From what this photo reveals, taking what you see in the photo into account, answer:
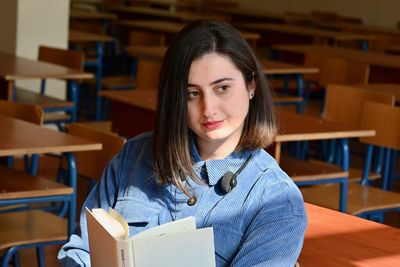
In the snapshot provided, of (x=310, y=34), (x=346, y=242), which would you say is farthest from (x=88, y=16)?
(x=346, y=242)

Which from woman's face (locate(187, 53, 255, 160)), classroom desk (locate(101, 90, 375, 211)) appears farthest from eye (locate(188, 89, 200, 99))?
classroom desk (locate(101, 90, 375, 211))

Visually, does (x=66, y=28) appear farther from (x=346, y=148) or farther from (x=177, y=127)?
(x=177, y=127)

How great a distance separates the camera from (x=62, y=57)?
21.7 feet

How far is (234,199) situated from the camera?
201 cm

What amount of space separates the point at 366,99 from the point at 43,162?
2253mm

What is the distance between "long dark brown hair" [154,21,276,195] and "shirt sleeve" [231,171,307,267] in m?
0.16

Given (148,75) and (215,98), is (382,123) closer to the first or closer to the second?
(148,75)

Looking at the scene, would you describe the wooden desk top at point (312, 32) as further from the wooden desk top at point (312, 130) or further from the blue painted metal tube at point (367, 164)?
the wooden desk top at point (312, 130)

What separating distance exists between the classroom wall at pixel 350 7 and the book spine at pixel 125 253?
34.2 ft

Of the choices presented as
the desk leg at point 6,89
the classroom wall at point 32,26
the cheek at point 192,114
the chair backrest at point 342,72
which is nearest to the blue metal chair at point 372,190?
Result: the chair backrest at point 342,72

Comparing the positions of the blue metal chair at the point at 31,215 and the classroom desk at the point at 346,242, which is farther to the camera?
the blue metal chair at the point at 31,215

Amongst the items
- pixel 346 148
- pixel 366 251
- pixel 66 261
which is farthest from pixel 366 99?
pixel 66 261

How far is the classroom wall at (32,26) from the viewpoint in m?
7.20

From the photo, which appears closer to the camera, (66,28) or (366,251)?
(366,251)
